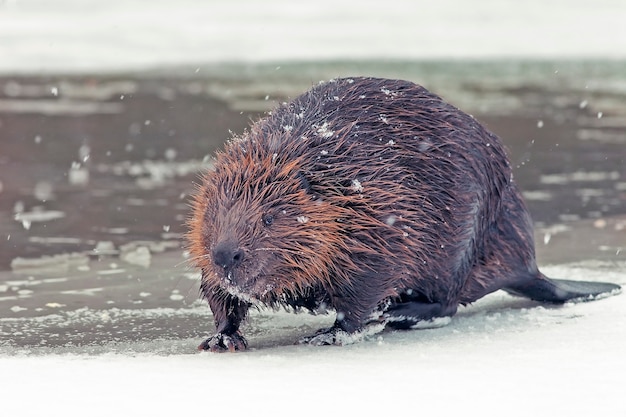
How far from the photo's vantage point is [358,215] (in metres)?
4.16

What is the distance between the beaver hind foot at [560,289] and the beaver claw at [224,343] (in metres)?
1.31

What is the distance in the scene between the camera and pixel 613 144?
9.21m

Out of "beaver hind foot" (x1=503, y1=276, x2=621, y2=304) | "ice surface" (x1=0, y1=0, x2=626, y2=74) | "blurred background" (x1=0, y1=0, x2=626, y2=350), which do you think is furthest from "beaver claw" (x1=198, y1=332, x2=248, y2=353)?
"ice surface" (x1=0, y1=0, x2=626, y2=74)

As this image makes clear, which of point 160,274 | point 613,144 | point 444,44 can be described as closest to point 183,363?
point 160,274

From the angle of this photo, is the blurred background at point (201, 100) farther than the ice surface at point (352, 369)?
Yes

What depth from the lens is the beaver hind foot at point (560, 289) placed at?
4.86m

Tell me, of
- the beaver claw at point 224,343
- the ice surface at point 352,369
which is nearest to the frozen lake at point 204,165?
the ice surface at point 352,369

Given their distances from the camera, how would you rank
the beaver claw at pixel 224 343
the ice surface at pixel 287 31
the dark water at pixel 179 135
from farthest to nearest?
the ice surface at pixel 287 31 < the dark water at pixel 179 135 < the beaver claw at pixel 224 343

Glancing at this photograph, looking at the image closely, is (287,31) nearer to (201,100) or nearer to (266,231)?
(201,100)

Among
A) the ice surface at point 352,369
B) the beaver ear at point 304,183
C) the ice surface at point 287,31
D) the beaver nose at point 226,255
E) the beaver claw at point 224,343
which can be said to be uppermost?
the ice surface at point 287,31

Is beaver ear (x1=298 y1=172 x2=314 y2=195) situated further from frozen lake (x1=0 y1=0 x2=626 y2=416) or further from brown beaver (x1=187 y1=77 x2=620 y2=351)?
frozen lake (x1=0 y1=0 x2=626 y2=416)

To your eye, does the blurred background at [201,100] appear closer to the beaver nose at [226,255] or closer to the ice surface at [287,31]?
the ice surface at [287,31]

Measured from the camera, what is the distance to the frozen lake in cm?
342

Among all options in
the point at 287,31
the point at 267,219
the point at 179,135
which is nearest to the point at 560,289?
the point at 267,219
